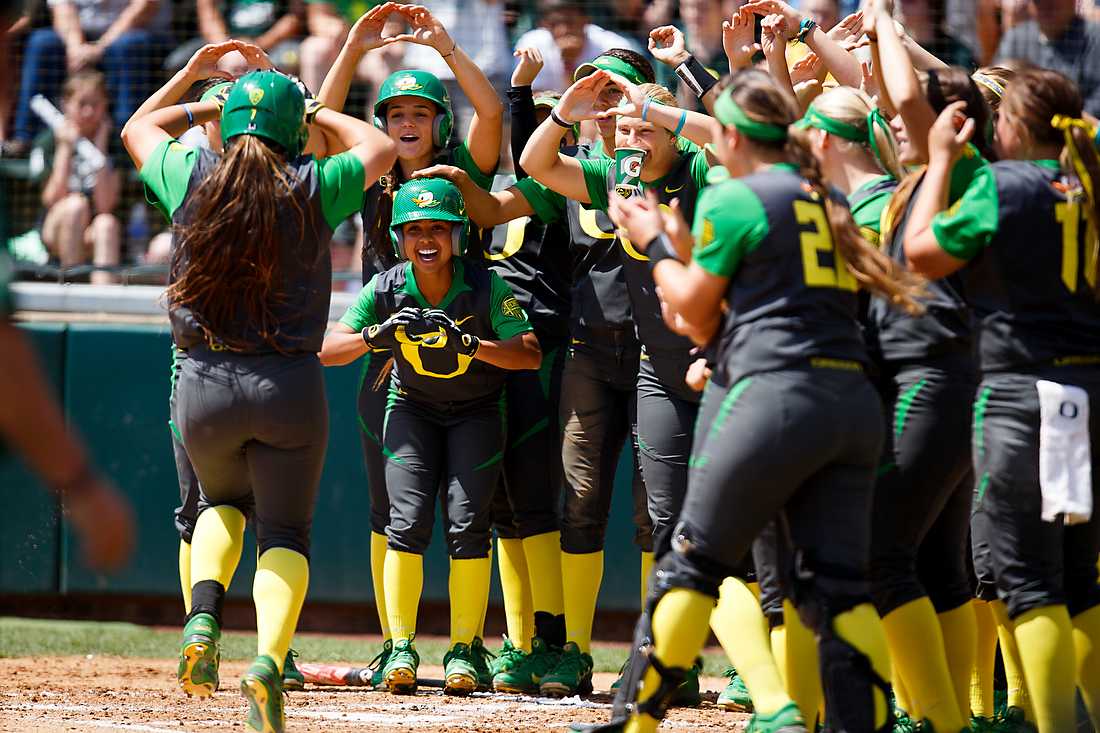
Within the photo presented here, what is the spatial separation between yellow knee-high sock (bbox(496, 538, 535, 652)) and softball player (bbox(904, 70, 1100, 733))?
255 cm

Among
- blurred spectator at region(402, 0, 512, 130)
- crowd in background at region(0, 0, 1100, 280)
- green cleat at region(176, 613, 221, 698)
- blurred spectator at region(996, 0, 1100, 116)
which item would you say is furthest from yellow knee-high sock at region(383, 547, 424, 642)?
blurred spectator at region(996, 0, 1100, 116)

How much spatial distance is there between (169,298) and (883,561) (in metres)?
2.32

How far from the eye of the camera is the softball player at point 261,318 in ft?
14.6

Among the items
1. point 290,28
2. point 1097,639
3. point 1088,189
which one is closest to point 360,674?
point 1097,639

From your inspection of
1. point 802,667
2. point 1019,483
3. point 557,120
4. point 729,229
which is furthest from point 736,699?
point 729,229

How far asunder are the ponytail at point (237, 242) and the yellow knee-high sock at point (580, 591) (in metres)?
2.05

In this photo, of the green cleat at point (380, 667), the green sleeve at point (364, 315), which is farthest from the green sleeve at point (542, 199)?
the green cleat at point (380, 667)

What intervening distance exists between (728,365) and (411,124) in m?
2.69

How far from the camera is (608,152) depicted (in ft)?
20.0

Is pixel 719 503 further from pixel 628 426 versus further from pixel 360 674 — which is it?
pixel 360 674

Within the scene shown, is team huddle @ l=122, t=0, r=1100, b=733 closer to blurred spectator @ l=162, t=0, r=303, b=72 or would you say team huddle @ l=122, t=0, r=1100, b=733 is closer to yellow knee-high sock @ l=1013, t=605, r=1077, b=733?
yellow knee-high sock @ l=1013, t=605, r=1077, b=733

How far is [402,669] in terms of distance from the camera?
5941 millimetres

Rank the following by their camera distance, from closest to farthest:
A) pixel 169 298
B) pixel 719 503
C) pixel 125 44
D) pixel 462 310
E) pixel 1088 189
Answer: pixel 719 503 → pixel 1088 189 → pixel 169 298 → pixel 462 310 → pixel 125 44

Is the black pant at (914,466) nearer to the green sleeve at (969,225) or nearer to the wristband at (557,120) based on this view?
the green sleeve at (969,225)
